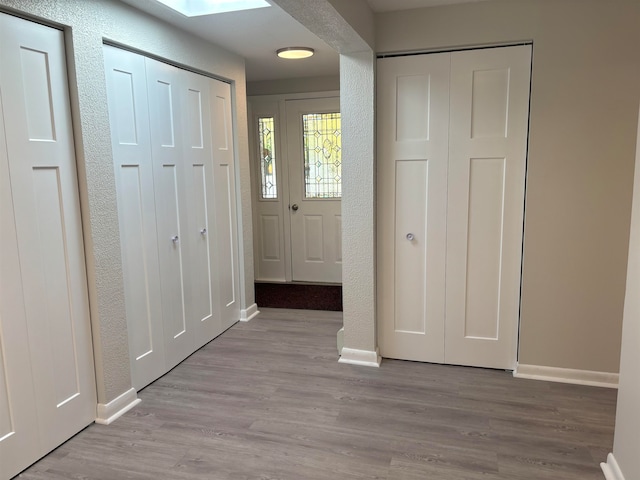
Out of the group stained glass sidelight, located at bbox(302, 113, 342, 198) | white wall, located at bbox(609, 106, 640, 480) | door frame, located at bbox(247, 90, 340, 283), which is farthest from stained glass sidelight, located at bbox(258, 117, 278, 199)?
white wall, located at bbox(609, 106, 640, 480)

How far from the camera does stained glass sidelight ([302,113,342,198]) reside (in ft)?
16.3

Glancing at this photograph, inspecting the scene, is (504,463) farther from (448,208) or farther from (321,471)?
(448,208)

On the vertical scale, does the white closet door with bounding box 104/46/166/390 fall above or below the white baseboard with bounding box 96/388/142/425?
above

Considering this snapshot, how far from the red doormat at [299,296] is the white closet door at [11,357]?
2.53m

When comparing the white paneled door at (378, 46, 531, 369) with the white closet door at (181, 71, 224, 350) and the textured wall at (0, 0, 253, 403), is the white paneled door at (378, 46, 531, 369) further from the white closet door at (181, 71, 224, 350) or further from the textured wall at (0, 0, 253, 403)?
the textured wall at (0, 0, 253, 403)

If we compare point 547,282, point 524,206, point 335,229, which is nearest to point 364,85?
point 524,206

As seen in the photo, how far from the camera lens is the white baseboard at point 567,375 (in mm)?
2787

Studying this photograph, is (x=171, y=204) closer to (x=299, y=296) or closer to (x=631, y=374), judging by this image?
(x=299, y=296)

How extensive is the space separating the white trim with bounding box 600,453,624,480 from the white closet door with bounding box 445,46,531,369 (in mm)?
973

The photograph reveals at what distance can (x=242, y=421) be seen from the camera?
2.50 meters

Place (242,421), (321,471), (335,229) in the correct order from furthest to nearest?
(335,229) → (242,421) → (321,471)

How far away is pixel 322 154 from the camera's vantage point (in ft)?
16.5

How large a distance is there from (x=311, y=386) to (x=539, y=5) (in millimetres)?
2514

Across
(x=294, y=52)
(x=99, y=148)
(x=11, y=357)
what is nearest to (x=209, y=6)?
(x=294, y=52)
